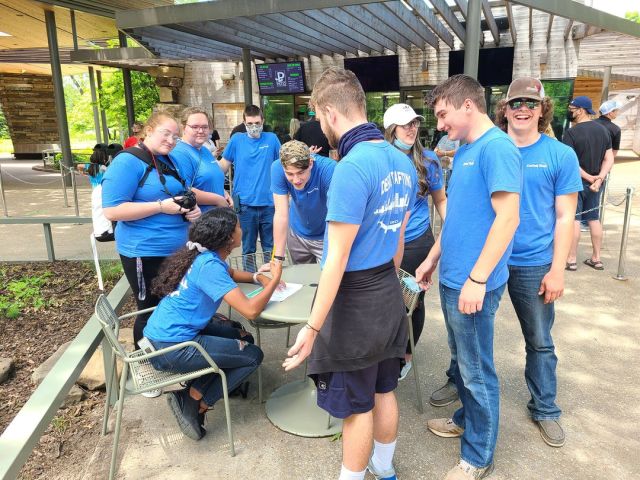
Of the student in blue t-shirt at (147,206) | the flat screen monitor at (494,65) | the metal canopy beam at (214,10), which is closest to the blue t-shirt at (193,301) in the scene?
the student in blue t-shirt at (147,206)

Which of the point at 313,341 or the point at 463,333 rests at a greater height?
the point at 313,341

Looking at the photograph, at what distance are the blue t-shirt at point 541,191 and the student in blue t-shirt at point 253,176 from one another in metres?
2.65

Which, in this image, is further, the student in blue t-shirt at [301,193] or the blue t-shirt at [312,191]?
the blue t-shirt at [312,191]

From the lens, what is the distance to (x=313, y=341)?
169cm

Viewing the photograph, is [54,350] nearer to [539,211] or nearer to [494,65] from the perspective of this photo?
[539,211]

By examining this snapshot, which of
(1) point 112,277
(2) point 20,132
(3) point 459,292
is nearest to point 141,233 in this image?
(3) point 459,292

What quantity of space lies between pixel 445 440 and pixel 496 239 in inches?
50.9

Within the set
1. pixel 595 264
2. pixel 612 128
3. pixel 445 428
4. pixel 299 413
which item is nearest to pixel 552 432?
pixel 445 428

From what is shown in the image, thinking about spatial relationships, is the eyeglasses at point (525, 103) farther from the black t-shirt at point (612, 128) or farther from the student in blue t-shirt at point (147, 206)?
the black t-shirt at point (612, 128)

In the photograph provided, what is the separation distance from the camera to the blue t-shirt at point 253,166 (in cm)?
444

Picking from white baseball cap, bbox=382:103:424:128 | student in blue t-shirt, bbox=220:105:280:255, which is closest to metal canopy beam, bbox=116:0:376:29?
student in blue t-shirt, bbox=220:105:280:255

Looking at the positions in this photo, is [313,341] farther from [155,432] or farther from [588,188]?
A: [588,188]

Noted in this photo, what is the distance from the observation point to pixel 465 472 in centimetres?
217

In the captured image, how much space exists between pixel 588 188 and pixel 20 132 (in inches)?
905
